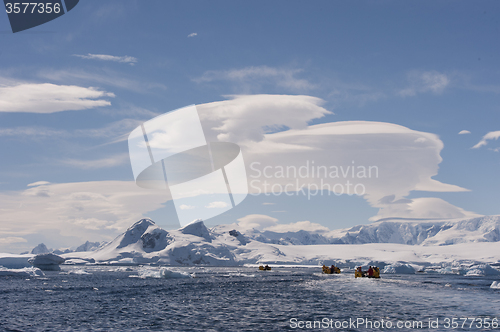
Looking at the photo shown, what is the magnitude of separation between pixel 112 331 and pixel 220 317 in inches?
276

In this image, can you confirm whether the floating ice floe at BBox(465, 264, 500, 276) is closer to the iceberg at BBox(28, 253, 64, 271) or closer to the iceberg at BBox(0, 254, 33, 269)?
the iceberg at BBox(28, 253, 64, 271)

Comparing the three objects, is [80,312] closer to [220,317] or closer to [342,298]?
[220,317]

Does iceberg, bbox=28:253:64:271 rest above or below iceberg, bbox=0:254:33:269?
above

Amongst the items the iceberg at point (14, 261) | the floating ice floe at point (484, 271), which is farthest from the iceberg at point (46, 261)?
the floating ice floe at point (484, 271)

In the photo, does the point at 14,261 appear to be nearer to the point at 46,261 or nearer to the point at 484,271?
the point at 46,261

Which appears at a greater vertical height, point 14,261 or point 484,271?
point 484,271

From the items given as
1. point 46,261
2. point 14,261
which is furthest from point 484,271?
point 14,261

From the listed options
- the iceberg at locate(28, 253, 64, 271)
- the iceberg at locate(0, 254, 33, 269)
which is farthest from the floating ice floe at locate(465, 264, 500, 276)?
the iceberg at locate(0, 254, 33, 269)

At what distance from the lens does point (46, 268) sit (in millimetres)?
112812

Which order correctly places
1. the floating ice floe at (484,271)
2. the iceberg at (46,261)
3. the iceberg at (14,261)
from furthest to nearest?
the iceberg at (14,261) → the iceberg at (46,261) → the floating ice floe at (484,271)

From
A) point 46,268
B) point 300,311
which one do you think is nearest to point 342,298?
point 300,311

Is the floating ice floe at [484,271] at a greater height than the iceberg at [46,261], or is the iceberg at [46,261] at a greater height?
the iceberg at [46,261]

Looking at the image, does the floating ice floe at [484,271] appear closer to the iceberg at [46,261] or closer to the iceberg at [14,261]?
the iceberg at [46,261]

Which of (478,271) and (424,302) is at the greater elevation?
(424,302)
